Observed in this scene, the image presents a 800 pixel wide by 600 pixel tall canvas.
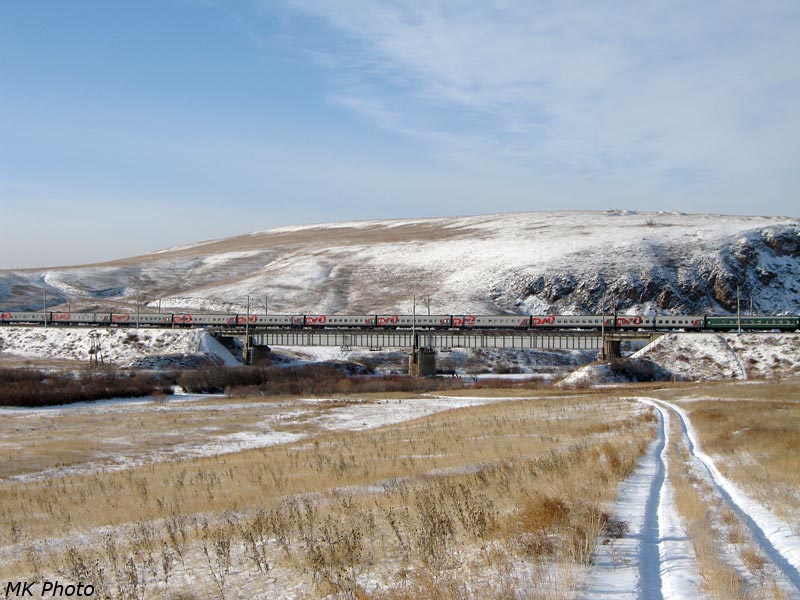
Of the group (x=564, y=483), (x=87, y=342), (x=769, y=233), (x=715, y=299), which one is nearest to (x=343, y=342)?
(x=87, y=342)

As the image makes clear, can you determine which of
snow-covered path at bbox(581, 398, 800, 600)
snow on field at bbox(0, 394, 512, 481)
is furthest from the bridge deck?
snow-covered path at bbox(581, 398, 800, 600)

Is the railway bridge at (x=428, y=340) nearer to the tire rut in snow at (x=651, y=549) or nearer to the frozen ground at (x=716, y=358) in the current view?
the frozen ground at (x=716, y=358)

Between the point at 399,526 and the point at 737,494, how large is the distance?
21.1ft

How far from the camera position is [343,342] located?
A: 111375 millimetres

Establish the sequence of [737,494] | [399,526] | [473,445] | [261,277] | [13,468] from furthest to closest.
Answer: [261,277] < [13,468] < [473,445] < [737,494] < [399,526]

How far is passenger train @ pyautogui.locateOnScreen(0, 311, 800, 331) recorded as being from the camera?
9750 cm

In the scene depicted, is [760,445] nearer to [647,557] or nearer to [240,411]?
[647,557]

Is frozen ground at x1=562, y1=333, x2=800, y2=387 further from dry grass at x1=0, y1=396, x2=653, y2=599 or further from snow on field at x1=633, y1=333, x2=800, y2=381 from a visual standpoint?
dry grass at x1=0, y1=396, x2=653, y2=599

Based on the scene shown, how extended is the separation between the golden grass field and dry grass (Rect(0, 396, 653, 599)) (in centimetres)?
5

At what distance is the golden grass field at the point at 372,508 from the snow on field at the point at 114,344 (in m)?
69.4

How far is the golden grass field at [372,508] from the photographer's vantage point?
32.2ft

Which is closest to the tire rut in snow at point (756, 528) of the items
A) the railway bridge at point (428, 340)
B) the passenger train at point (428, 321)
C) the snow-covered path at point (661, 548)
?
the snow-covered path at point (661, 548)

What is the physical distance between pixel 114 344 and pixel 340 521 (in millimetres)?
102815

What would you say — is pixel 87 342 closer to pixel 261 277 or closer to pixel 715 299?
pixel 261 277
